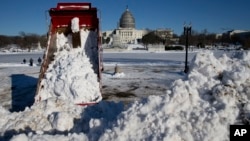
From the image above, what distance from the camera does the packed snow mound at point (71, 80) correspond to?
9867mm

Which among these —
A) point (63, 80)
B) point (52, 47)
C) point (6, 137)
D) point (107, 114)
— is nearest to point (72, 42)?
point (52, 47)

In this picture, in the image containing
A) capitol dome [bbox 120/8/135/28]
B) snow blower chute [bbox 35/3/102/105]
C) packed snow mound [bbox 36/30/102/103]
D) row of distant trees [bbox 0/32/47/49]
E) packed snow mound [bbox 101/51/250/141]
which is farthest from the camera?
capitol dome [bbox 120/8/135/28]

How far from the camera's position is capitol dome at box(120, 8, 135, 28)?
133m

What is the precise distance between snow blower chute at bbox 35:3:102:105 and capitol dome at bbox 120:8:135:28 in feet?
394

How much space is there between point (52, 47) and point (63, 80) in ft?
8.09

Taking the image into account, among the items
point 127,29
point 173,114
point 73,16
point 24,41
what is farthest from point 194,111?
point 127,29

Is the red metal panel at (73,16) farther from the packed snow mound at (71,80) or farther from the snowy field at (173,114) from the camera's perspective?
the snowy field at (173,114)

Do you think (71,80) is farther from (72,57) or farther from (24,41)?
(24,41)

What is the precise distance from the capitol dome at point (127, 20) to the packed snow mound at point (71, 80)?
121717 millimetres

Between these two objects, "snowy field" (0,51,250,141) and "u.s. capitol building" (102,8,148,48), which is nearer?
"snowy field" (0,51,250,141)

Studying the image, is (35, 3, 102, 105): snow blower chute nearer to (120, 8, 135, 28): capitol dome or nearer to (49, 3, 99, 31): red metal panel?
(49, 3, 99, 31): red metal panel

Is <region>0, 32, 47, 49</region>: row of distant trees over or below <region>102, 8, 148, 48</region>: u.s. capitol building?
below

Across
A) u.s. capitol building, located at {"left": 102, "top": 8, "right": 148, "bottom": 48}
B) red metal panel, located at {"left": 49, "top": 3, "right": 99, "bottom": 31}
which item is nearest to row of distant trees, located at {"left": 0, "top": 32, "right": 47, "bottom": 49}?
u.s. capitol building, located at {"left": 102, "top": 8, "right": 148, "bottom": 48}

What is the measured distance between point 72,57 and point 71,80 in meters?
1.50
